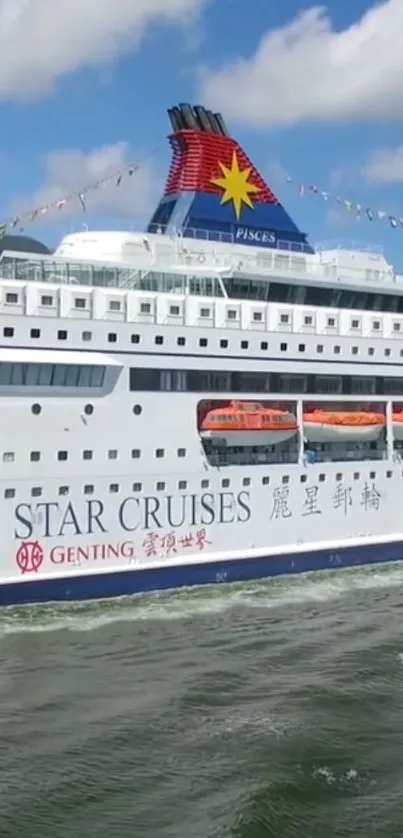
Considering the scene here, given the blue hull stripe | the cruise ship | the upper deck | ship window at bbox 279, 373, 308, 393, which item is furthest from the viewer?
ship window at bbox 279, 373, 308, 393

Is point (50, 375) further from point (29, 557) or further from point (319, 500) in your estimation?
point (319, 500)

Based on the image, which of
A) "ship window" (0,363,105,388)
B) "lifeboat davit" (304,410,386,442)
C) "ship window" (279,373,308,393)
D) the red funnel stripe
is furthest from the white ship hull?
the red funnel stripe

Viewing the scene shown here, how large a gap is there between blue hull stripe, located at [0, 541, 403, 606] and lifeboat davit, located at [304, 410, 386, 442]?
2181 millimetres

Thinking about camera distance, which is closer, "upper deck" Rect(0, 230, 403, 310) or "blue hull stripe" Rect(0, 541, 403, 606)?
"blue hull stripe" Rect(0, 541, 403, 606)

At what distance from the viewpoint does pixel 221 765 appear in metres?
8.94

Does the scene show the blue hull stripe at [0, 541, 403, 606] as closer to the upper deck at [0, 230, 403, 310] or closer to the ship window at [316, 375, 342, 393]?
the ship window at [316, 375, 342, 393]

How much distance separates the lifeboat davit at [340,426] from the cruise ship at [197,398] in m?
0.04

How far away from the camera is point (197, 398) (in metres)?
15.8

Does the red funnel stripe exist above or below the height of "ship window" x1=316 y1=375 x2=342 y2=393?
above

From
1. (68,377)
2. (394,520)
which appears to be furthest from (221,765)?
(394,520)

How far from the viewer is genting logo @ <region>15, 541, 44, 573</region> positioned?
1380cm

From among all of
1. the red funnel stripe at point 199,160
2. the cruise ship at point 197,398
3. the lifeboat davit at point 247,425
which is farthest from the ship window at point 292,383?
the red funnel stripe at point 199,160

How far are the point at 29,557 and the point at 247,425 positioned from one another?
4.62 meters

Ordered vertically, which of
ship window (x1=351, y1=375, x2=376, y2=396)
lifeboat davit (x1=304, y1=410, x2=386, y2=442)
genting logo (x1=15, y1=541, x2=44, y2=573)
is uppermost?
ship window (x1=351, y1=375, x2=376, y2=396)
